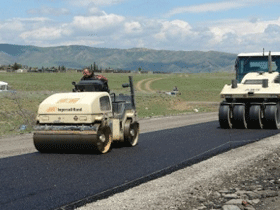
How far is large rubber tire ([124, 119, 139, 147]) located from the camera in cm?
1320

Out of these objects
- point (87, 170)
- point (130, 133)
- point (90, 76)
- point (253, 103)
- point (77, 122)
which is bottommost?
point (87, 170)

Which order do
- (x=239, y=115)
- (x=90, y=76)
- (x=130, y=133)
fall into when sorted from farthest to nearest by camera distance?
(x=239, y=115) < (x=130, y=133) < (x=90, y=76)

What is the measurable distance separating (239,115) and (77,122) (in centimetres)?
924

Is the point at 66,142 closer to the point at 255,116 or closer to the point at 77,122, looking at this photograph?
the point at 77,122

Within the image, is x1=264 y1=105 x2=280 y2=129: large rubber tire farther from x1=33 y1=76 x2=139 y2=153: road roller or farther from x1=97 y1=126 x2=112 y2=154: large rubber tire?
x1=97 y1=126 x2=112 y2=154: large rubber tire

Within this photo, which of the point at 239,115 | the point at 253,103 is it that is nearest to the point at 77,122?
the point at 239,115

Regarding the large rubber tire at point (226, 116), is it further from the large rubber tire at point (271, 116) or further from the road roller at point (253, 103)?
the large rubber tire at point (271, 116)

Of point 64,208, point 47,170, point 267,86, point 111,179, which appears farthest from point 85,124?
point 267,86

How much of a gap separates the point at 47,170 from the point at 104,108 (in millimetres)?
2788

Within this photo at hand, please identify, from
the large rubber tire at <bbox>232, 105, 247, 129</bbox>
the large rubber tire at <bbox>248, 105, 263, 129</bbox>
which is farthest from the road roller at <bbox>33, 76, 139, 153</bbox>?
the large rubber tire at <bbox>248, 105, 263, 129</bbox>

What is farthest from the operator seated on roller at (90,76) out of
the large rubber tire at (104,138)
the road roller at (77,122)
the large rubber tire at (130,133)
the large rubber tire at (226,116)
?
the large rubber tire at (226,116)

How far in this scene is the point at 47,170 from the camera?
1016 centimetres

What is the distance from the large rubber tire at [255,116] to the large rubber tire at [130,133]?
6916mm

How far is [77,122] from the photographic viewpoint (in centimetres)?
1163
